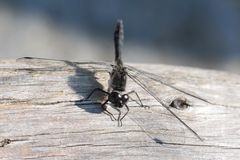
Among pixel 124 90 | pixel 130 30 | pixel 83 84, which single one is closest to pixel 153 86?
pixel 124 90

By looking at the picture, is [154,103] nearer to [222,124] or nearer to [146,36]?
[222,124]

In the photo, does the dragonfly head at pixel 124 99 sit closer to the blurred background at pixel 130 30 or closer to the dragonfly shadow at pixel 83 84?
the dragonfly shadow at pixel 83 84

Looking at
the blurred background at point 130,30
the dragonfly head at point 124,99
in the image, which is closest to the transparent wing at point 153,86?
the dragonfly head at point 124,99

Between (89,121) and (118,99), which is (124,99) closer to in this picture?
(118,99)

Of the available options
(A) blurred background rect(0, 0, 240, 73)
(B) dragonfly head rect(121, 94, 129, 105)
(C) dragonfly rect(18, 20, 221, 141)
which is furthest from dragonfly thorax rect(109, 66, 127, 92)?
(A) blurred background rect(0, 0, 240, 73)

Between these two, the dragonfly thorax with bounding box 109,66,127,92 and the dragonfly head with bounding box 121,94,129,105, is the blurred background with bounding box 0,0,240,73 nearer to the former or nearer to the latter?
the dragonfly thorax with bounding box 109,66,127,92

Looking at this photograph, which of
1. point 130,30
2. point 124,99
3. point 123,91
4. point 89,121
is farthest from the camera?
point 130,30
